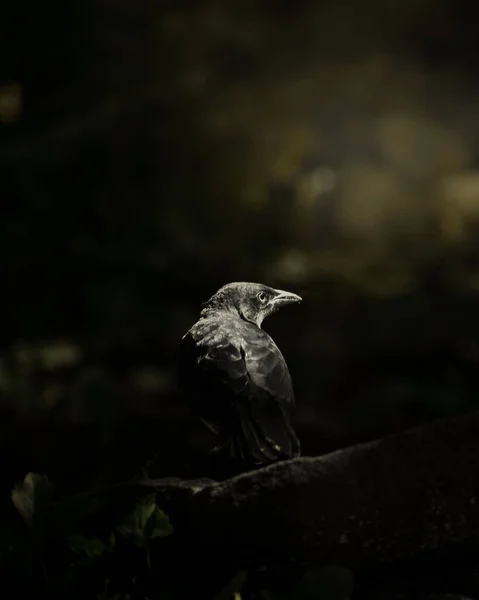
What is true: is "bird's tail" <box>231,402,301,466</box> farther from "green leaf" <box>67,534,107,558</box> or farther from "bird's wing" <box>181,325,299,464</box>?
"green leaf" <box>67,534,107,558</box>

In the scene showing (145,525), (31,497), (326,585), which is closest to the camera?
(326,585)

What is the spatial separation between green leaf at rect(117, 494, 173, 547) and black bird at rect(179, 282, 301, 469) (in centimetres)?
22

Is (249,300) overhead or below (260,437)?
overhead

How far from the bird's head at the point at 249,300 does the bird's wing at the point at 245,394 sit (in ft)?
0.55

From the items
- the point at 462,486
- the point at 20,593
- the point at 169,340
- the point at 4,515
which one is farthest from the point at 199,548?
the point at 169,340

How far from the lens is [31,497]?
6.77 feet

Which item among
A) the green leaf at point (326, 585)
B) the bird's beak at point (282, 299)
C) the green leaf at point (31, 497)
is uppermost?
the bird's beak at point (282, 299)

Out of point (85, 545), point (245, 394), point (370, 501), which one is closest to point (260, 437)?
point (245, 394)

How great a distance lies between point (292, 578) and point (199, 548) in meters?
0.23

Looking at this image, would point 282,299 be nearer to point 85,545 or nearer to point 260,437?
point 260,437

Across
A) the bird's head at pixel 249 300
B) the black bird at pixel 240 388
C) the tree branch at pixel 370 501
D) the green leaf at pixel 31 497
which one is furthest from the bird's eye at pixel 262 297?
the green leaf at pixel 31 497

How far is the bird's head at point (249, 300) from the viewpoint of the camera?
2363mm

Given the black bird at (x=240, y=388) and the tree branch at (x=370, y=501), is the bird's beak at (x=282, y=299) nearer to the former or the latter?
the black bird at (x=240, y=388)

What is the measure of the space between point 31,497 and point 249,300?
76cm
